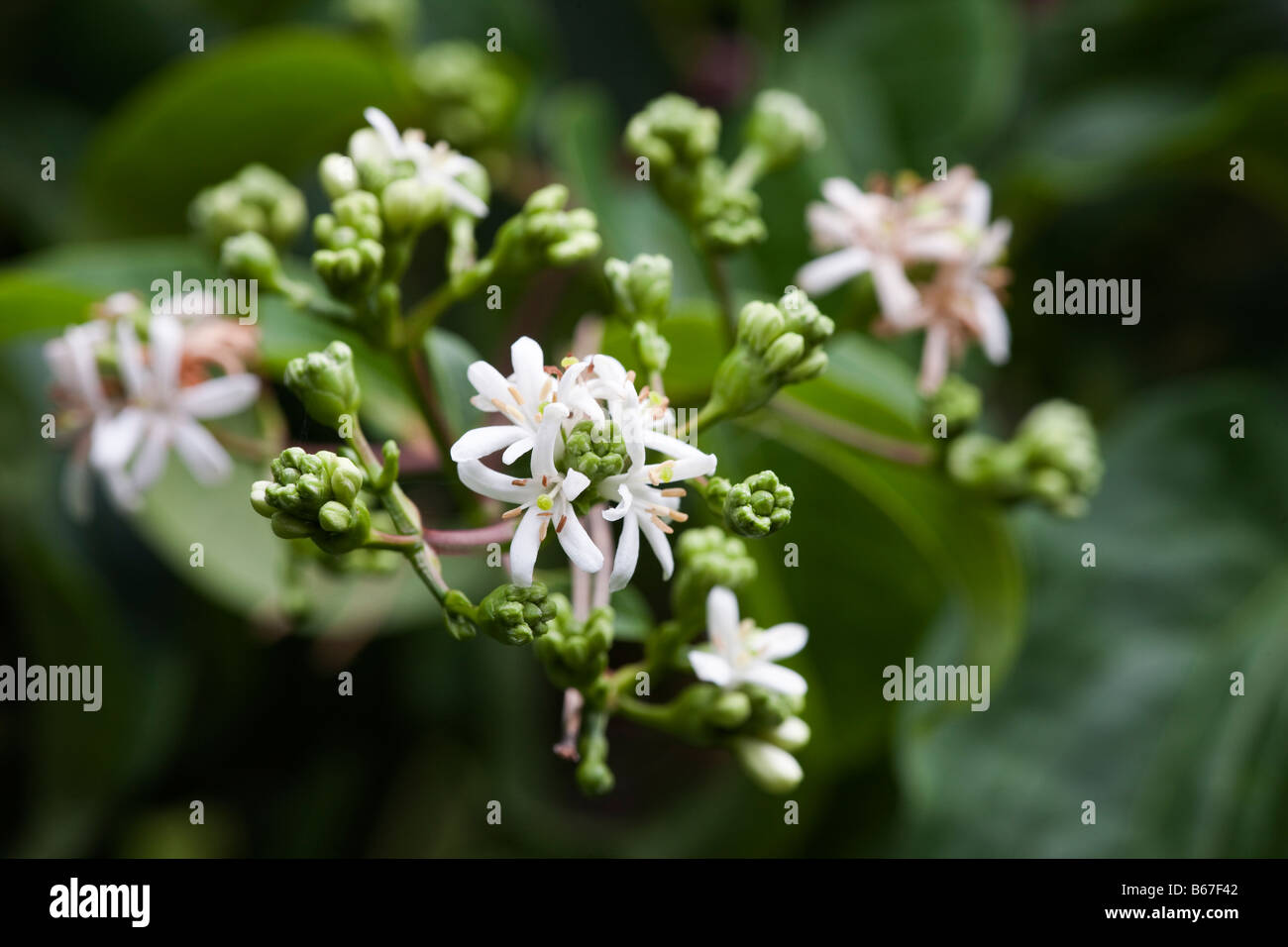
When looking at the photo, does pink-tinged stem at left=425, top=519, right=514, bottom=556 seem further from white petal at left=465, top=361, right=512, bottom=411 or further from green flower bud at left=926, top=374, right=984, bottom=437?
green flower bud at left=926, top=374, right=984, bottom=437

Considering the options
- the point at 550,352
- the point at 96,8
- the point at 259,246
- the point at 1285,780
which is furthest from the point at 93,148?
the point at 1285,780

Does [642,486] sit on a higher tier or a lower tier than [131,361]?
lower

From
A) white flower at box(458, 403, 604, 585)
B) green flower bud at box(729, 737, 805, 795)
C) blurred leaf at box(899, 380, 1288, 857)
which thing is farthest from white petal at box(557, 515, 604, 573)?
blurred leaf at box(899, 380, 1288, 857)

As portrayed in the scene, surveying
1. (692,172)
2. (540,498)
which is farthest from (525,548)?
(692,172)

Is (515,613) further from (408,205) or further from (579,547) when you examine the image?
(408,205)

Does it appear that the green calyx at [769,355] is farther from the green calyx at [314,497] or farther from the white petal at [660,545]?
the green calyx at [314,497]
